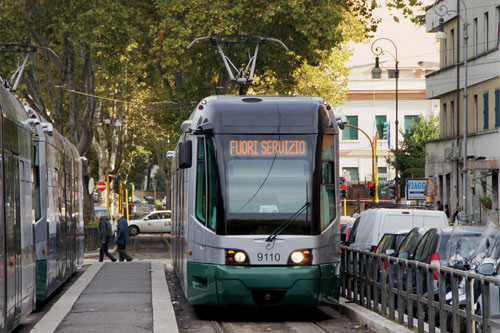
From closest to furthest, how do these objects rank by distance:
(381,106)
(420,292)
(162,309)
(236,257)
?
(420,292) → (236,257) → (162,309) → (381,106)

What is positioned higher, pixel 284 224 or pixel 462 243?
pixel 284 224

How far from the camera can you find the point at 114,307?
15.2m

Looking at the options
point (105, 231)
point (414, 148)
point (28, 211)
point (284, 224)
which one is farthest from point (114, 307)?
point (414, 148)

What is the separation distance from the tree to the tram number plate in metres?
54.1

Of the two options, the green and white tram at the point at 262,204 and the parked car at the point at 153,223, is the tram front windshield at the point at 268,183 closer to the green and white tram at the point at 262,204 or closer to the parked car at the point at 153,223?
the green and white tram at the point at 262,204

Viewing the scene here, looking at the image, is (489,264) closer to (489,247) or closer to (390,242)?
(489,247)

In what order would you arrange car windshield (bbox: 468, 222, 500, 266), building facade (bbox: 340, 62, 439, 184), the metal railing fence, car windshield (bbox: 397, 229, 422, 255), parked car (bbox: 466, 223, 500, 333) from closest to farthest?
parked car (bbox: 466, 223, 500, 333), the metal railing fence, car windshield (bbox: 468, 222, 500, 266), car windshield (bbox: 397, 229, 422, 255), building facade (bbox: 340, 62, 439, 184)

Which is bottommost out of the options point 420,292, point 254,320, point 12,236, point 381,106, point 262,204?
point 254,320

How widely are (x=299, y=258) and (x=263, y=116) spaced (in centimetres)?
207

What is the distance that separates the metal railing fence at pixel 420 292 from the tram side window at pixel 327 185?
2.81 ft

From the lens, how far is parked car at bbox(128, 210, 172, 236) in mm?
63062

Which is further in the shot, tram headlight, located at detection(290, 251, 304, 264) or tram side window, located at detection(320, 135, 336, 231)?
tram side window, located at detection(320, 135, 336, 231)

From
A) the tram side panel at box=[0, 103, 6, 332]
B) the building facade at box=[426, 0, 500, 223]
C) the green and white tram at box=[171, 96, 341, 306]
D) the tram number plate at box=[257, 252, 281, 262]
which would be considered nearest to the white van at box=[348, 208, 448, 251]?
the green and white tram at box=[171, 96, 341, 306]

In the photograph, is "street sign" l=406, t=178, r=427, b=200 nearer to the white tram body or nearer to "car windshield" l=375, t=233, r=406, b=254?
the white tram body
